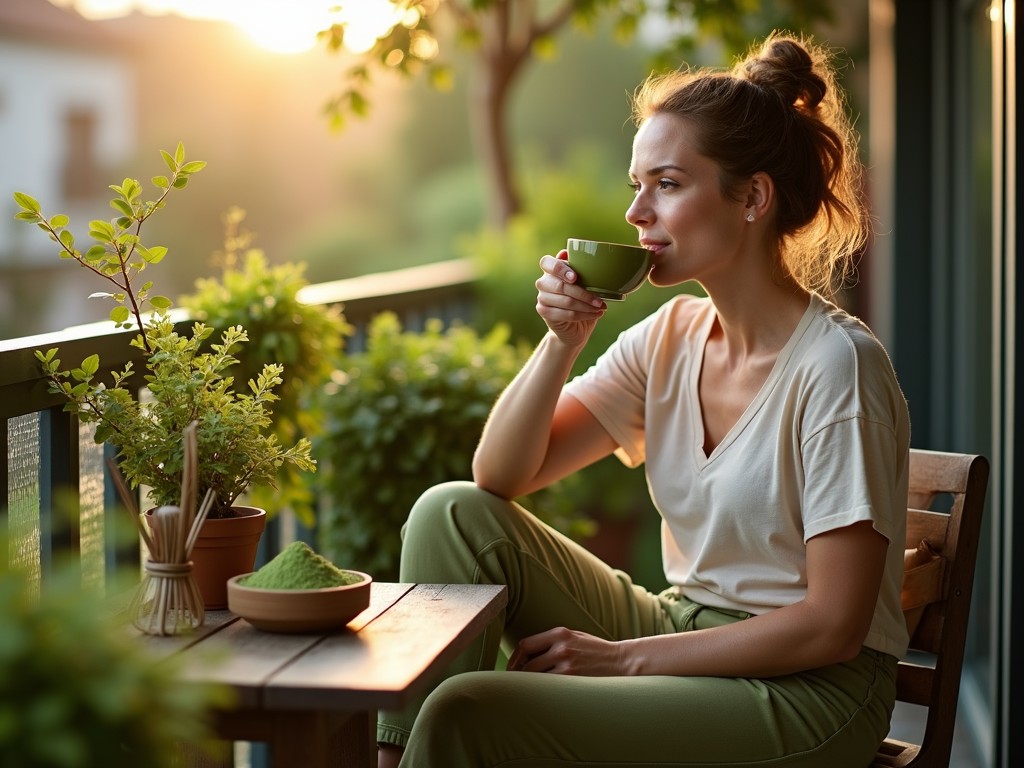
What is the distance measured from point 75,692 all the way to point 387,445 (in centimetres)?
212

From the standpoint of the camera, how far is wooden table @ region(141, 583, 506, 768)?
1205 mm

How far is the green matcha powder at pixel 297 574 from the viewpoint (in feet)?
4.58

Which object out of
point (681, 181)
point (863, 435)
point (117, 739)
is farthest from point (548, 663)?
point (117, 739)

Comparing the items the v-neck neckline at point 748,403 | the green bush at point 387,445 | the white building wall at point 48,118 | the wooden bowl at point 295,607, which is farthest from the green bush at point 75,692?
the white building wall at point 48,118

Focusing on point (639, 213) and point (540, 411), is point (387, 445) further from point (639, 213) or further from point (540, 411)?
point (639, 213)

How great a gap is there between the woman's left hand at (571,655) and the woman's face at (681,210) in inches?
22.5

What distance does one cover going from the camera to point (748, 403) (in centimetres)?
195

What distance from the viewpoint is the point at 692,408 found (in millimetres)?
2035

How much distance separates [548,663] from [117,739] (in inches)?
38.0

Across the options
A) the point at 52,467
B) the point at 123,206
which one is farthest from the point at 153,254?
the point at 52,467

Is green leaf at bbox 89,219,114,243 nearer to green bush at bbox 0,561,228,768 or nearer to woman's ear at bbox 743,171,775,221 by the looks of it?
green bush at bbox 0,561,228,768

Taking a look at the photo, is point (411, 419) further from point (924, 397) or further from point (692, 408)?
point (924, 397)

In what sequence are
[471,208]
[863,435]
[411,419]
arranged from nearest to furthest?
[863,435] < [411,419] < [471,208]

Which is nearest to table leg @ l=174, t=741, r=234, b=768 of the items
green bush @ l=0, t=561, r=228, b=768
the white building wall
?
green bush @ l=0, t=561, r=228, b=768
